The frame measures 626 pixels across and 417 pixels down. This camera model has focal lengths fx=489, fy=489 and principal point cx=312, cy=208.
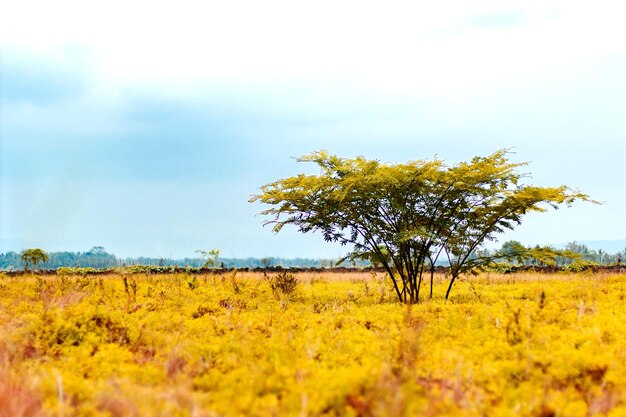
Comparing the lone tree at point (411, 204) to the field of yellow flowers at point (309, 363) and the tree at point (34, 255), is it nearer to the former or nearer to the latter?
the field of yellow flowers at point (309, 363)

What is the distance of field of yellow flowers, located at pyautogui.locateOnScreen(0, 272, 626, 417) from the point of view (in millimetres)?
4359

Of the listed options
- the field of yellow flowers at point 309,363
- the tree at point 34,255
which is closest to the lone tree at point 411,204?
the field of yellow flowers at point 309,363

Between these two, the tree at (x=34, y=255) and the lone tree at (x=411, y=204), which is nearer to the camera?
the lone tree at (x=411, y=204)

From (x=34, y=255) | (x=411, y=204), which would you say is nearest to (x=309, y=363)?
(x=411, y=204)

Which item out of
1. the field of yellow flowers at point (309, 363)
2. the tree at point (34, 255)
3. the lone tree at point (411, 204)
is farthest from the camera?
the tree at point (34, 255)

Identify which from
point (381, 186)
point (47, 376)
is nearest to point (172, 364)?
point (47, 376)

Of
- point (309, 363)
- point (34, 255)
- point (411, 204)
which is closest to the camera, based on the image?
point (309, 363)

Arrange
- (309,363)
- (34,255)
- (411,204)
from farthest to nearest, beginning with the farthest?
(34,255), (411,204), (309,363)

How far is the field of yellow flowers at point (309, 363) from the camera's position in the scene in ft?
14.3

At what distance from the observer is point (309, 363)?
212 inches

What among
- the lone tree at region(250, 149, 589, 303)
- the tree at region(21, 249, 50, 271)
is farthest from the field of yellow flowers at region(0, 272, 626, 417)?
the tree at region(21, 249, 50, 271)

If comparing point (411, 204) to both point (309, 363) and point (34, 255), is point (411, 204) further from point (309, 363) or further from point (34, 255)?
point (34, 255)

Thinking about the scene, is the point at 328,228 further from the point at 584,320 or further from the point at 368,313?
the point at 584,320

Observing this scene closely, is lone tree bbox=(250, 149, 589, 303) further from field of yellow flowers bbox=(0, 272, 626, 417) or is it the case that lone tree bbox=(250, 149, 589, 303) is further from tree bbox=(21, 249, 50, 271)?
tree bbox=(21, 249, 50, 271)
